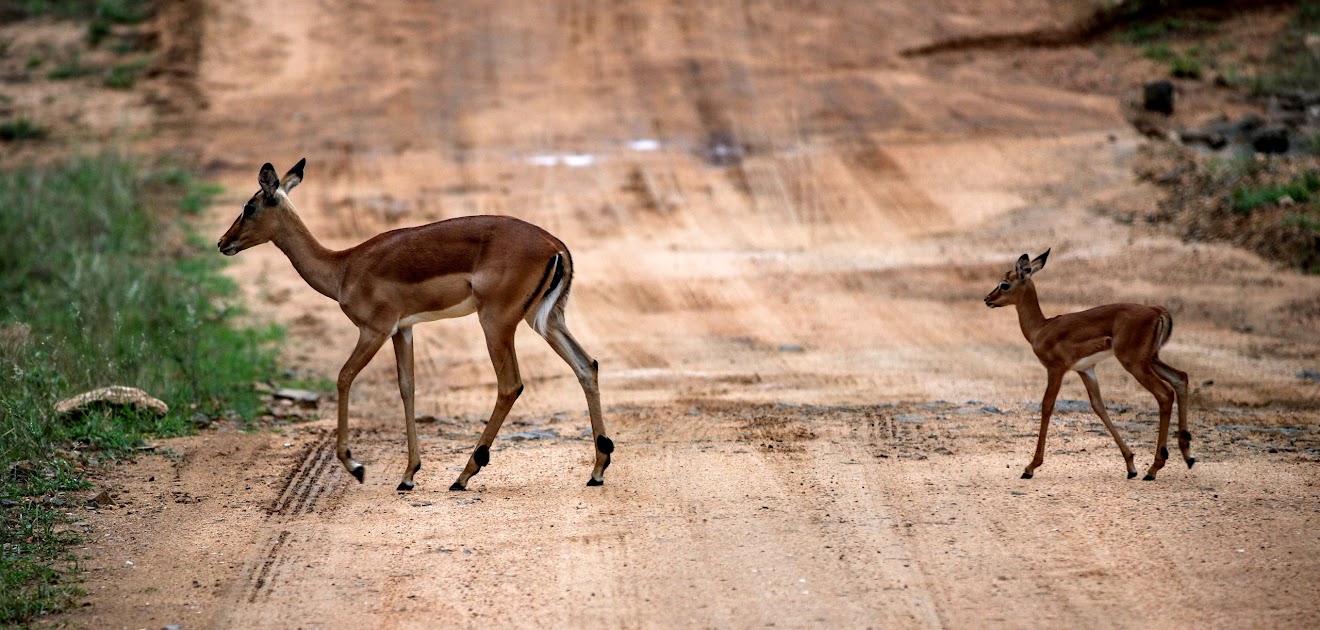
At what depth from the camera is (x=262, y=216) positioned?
9.16 metres

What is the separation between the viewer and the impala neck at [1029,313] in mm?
9172

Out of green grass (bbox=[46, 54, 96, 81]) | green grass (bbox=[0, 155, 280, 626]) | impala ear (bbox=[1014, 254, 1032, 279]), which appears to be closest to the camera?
green grass (bbox=[0, 155, 280, 626])

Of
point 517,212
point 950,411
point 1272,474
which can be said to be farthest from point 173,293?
point 1272,474

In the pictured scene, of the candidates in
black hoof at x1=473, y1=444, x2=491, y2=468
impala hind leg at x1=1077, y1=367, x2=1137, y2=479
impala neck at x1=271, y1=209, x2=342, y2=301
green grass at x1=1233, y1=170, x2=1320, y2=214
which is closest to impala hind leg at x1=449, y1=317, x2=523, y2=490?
black hoof at x1=473, y1=444, x2=491, y2=468

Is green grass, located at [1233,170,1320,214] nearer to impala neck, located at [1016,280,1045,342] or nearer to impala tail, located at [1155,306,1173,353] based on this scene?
impala neck, located at [1016,280,1045,342]

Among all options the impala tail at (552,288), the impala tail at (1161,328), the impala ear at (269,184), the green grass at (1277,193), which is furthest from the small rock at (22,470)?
the green grass at (1277,193)

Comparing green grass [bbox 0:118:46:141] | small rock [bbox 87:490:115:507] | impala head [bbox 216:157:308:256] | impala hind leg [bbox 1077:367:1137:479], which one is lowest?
green grass [bbox 0:118:46:141]

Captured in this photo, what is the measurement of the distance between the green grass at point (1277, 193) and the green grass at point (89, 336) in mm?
12878

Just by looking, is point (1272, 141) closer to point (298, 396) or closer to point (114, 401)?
point (298, 396)

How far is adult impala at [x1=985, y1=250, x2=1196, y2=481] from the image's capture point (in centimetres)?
857

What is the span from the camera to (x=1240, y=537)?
7426 mm

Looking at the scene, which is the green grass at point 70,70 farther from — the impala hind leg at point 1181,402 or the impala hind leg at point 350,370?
the impala hind leg at point 1181,402

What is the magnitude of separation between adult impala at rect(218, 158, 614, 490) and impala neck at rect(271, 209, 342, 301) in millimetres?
148

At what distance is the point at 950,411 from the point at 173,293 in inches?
352
